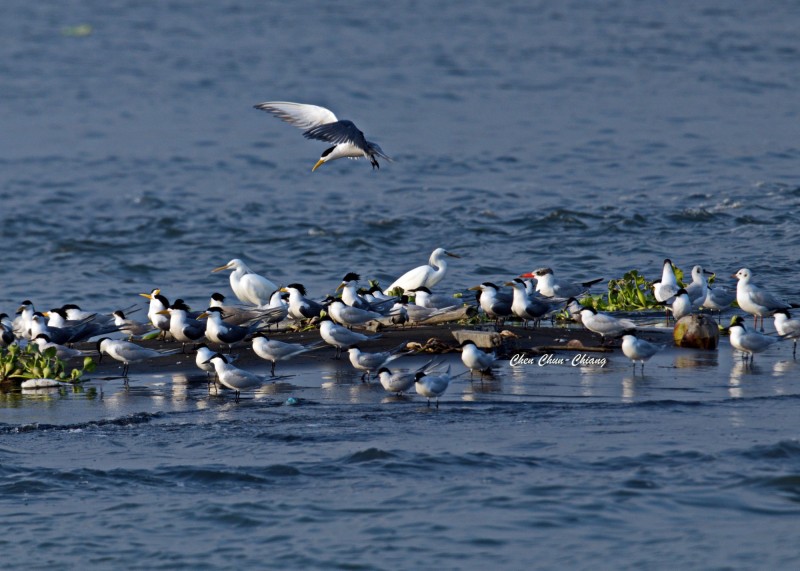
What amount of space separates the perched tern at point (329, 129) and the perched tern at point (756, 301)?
407 centimetres

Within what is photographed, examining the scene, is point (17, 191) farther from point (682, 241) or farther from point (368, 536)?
point (368, 536)

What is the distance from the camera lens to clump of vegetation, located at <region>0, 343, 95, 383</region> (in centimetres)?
1198

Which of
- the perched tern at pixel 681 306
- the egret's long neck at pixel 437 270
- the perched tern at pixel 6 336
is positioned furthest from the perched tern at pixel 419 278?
the perched tern at pixel 6 336

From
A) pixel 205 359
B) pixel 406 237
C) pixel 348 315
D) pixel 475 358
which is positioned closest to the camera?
pixel 475 358

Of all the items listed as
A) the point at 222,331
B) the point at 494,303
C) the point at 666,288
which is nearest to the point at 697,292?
the point at 666,288

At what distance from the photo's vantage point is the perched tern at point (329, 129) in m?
14.2

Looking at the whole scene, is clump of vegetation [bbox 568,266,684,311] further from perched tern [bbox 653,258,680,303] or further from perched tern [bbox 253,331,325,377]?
perched tern [bbox 253,331,325,377]

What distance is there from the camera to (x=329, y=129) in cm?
1427

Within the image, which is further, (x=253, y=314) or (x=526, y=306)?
(x=253, y=314)

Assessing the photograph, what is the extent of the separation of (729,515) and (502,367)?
4.21 meters

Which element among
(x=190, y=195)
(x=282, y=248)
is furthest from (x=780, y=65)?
(x=282, y=248)

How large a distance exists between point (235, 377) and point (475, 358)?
2.11 metres

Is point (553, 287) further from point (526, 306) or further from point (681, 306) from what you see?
point (681, 306)

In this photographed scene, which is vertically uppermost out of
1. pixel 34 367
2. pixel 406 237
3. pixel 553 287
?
pixel 406 237
